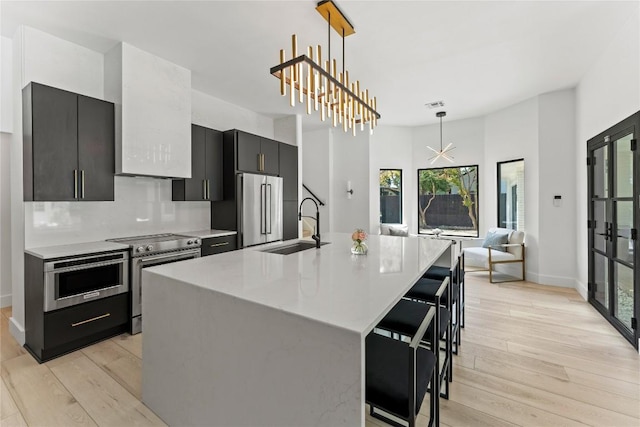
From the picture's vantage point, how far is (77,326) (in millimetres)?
2625

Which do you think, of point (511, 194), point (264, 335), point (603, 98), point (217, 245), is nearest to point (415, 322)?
point (264, 335)

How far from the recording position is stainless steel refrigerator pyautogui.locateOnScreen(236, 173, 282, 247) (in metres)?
4.11

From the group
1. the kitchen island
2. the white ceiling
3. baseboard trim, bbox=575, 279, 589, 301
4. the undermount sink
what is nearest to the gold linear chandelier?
the white ceiling

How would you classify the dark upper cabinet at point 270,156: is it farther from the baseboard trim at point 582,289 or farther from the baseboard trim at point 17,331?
the baseboard trim at point 582,289

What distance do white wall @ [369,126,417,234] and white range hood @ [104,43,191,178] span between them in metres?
3.84

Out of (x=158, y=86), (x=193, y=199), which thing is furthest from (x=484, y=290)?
(x=158, y=86)

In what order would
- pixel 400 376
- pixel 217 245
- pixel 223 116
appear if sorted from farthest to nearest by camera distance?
pixel 223 116 < pixel 217 245 < pixel 400 376

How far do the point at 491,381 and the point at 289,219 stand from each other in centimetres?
361

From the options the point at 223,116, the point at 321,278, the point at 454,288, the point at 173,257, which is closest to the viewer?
the point at 321,278

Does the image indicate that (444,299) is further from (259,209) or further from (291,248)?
(259,209)

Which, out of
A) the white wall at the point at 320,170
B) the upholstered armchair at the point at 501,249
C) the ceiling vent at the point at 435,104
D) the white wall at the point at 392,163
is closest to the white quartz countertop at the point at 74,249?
the white wall at the point at 320,170

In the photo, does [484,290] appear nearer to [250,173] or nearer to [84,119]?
[250,173]

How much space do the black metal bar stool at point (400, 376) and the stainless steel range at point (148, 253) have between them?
2.56m

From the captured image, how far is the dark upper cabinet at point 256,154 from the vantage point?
4238 millimetres
